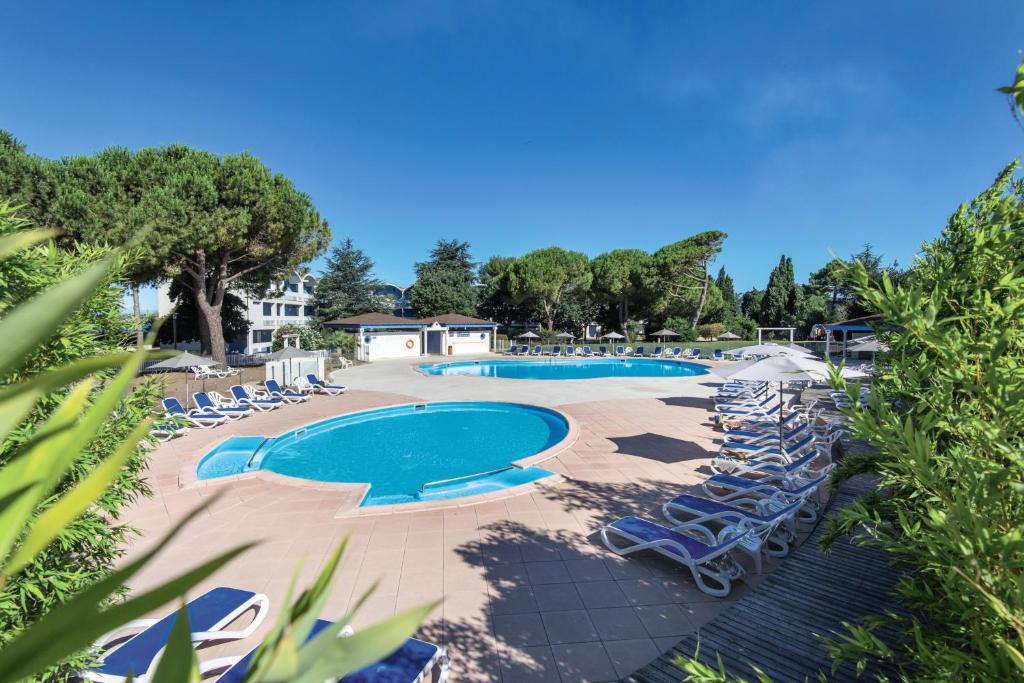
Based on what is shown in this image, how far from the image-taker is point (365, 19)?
14570 mm

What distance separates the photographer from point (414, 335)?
33688mm

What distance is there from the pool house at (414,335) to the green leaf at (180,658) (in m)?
30.1

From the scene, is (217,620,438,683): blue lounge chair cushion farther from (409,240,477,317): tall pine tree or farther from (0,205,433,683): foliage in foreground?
(409,240,477,317): tall pine tree

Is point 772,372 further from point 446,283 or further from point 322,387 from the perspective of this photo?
point 446,283

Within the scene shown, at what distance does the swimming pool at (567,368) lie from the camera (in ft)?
79.3

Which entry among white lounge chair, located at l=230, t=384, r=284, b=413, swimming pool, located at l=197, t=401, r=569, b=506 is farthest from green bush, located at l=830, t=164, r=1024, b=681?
white lounge chair, located at l=230, t=384, r=284, b=413

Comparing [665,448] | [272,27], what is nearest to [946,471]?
[665,448]

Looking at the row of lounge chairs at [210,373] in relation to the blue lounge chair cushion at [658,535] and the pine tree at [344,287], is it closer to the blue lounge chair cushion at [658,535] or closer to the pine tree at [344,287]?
the blue lounge chair cushion at [658,535]

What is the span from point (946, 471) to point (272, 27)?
1672cm

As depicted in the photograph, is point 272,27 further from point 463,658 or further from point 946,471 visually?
point 946,471

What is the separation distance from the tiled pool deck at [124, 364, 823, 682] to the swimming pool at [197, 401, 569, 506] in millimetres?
964

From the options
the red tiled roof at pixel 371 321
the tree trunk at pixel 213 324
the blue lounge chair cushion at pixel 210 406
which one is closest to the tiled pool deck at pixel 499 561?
the blue lounge chair cushion at pixel 210 406

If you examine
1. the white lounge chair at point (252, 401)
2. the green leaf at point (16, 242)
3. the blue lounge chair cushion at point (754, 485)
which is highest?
the green leaf at point (16, 242)

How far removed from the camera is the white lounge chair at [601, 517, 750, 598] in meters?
4.75
